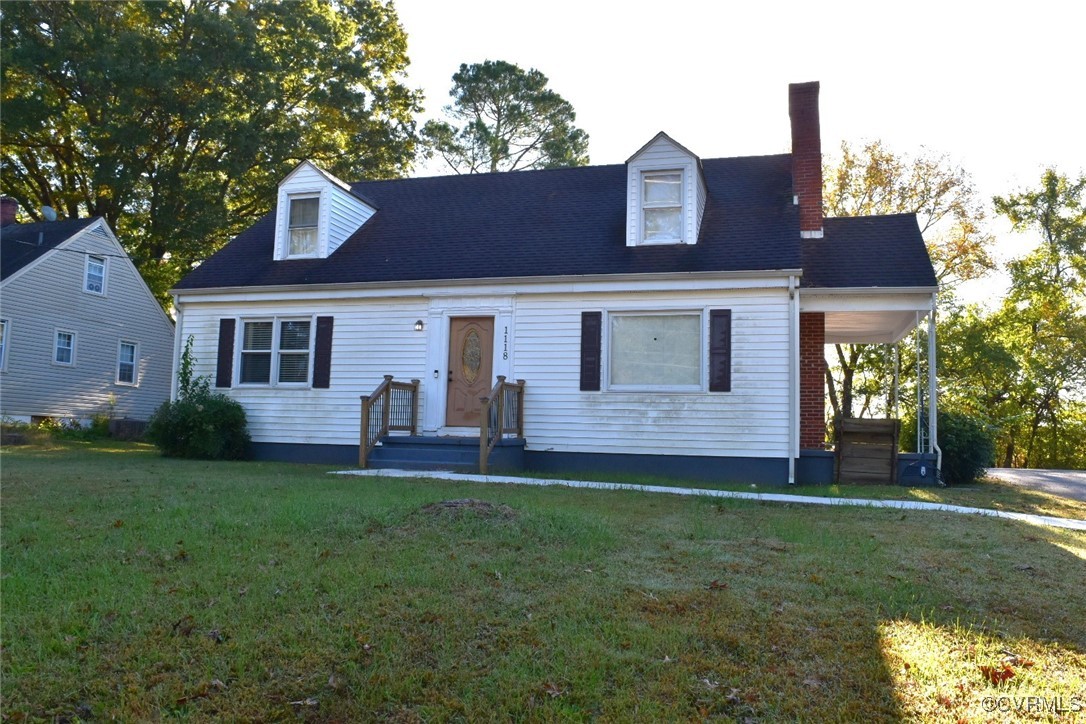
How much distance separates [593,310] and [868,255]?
180 inches

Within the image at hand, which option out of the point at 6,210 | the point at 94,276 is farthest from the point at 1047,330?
the point at 6,210

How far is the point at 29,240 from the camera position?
2334 cm

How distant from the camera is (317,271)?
14648 mm

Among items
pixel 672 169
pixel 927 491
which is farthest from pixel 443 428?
pixel 927 491

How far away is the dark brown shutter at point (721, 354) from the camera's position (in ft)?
40.7

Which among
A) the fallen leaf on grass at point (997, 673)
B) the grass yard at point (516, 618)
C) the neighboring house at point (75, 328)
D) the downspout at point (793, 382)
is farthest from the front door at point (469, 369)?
the neighboring house at point (75, 328)

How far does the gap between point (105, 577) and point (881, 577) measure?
4665 mm

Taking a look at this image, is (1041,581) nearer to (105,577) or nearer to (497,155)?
(105,577)

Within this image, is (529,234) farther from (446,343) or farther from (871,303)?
(871,303)

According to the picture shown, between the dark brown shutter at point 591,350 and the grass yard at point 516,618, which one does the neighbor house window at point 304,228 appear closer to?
the dark brown shutter at point 591,350

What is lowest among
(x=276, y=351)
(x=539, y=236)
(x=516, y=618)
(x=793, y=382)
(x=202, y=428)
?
(x=516, y=618)

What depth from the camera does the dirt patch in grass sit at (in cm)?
649

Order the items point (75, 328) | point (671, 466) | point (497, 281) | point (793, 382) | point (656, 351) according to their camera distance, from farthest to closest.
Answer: point (75, 328), point (497, 281), point (656, 351), point (671, 466), point (793, 382)

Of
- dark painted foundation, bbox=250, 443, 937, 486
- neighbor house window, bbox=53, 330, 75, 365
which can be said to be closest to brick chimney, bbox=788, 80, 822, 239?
dark painted foundation, bbox=250, 443, 937, 486
